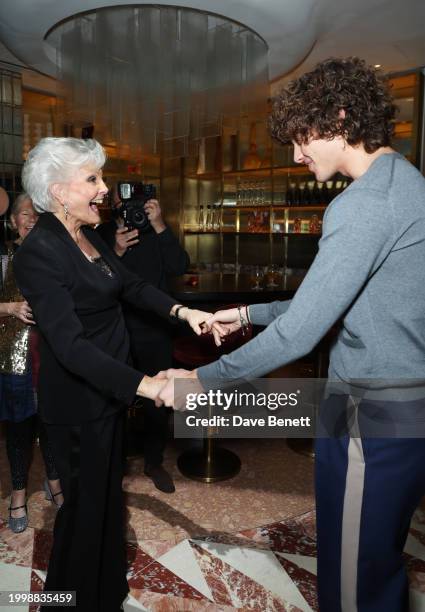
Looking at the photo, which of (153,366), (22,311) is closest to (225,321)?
(22,311)

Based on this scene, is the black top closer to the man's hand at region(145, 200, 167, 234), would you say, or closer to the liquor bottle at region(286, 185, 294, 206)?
the man's hand at region(145, 200, 167, 234)

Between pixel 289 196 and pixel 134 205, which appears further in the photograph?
pixel 289 196

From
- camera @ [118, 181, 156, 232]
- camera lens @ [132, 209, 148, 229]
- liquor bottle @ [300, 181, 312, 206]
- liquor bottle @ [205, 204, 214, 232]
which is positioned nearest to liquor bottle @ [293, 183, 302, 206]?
liquor bottle @ [300, 181, 312, 206]

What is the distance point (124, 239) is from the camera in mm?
2648

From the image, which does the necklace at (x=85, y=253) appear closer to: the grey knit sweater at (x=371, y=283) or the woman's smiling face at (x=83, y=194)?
the woman's smiling face at (x=83, y=194)

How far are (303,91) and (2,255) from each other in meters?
1.86

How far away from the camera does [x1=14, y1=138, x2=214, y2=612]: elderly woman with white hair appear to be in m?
1.36

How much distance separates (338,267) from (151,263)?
180 cm

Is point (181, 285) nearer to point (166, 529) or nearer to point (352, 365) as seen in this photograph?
point (166, 529)

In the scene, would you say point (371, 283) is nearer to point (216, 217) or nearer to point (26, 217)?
point (26, 217)

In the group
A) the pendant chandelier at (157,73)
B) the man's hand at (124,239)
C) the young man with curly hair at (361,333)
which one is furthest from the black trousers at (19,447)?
the pendant chandelier at (157,73)

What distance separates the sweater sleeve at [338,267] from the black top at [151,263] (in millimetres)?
1620

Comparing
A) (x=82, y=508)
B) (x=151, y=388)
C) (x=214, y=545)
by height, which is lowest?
(x=214, y=545)

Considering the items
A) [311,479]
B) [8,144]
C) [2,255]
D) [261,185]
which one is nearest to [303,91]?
[2,255]
